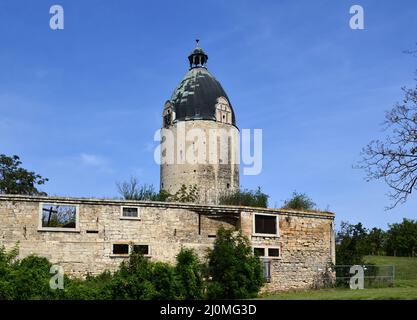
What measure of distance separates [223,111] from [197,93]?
3.00 m

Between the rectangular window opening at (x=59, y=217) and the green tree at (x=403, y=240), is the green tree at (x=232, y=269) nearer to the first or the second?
the rectangular window opening at (x=59, y=217)

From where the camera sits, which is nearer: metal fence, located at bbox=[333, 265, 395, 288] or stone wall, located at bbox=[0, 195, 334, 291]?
stone wall, located at bbox=[0, 195, 334, 291]

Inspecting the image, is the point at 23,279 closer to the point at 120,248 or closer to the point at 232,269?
the point at 120,248

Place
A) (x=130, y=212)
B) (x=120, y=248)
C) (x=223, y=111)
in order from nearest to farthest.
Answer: (x=120, y=248), (x=130, y=212), (x=223, y=111)

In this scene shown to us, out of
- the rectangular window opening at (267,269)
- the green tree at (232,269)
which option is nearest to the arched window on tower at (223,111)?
the rectangular window opening at (267,269)

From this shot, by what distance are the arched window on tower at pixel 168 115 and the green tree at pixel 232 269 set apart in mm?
25696

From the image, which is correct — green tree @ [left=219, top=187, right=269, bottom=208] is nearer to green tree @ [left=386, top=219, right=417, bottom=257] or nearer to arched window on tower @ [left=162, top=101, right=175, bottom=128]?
arched window on tower @ [left=162, top=101, right=175, bottom=128]

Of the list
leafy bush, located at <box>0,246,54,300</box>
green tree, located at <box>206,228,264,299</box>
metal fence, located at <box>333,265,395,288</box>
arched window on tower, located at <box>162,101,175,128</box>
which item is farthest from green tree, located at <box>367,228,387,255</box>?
leafy bush, located at <box>0,246,54,300</box>

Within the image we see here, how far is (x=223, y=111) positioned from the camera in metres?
54.1

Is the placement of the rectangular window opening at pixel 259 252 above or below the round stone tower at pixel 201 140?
below

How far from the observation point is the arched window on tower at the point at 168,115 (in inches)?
2151

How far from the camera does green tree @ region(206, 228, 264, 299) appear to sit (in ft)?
93.7

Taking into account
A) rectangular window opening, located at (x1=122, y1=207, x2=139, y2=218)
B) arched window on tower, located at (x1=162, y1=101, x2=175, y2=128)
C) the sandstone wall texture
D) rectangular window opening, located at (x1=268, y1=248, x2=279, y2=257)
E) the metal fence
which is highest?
arched window on tower, located at (x1=162, y1=101, x2=175, y2=128)

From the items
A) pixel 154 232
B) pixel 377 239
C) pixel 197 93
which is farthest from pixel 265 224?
pixel 377 239
